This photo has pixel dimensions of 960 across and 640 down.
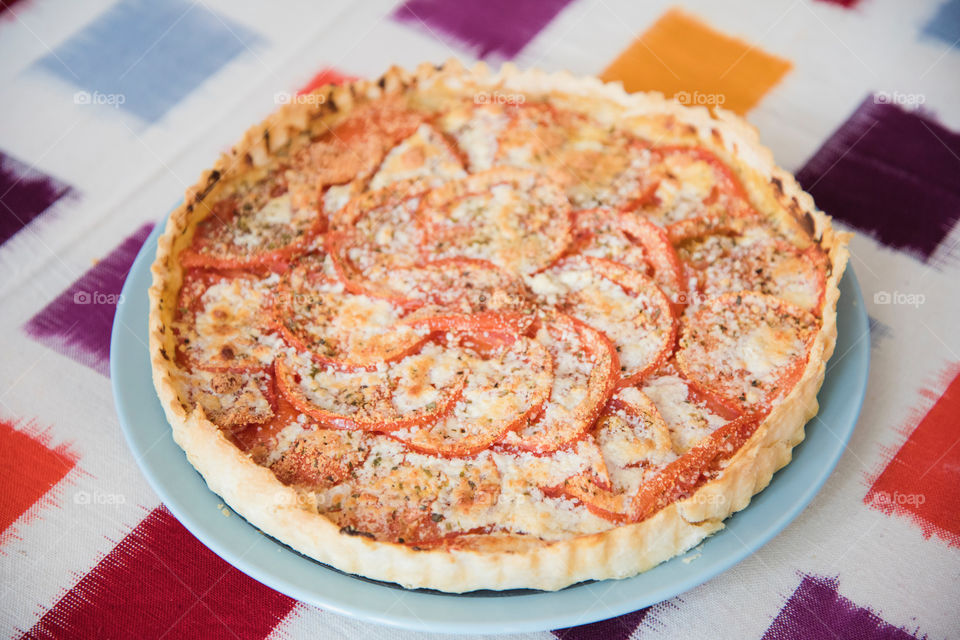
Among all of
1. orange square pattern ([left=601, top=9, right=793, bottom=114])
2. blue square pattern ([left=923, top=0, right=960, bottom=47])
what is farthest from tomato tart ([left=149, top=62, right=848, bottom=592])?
blue square pattern ([left=923, top=0, right=960, bottom=47])

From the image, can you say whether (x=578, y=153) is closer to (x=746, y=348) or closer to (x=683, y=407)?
(x=746, y=348)

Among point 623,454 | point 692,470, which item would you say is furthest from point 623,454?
point 692,470

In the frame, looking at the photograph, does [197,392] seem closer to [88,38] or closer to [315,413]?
[315,413]

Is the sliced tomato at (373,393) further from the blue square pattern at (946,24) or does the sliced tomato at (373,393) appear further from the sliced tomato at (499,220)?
the blue square pattern at (946,24)

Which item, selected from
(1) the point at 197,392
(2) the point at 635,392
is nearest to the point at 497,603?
(2) the point at 635,392

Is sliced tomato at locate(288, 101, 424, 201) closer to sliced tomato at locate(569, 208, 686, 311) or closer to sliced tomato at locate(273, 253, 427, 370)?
sliced tomato at locate(273, 253, 427, 370)
